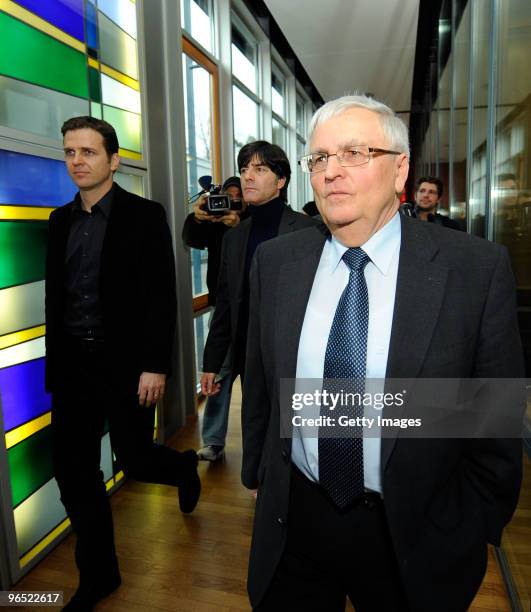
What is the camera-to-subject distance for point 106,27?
271 cm

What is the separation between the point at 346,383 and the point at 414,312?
7.6 inches

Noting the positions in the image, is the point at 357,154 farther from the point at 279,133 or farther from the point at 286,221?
the point at 279,133

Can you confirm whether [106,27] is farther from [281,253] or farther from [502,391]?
[502,391]

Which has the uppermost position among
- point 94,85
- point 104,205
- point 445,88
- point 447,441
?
point 445,88

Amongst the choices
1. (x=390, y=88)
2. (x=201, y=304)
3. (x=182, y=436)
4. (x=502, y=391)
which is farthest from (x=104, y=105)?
(x=390, y=88)

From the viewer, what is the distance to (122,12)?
2.87 metres

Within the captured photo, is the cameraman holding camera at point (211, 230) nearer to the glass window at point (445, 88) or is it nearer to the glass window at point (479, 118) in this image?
the glass window at point (479, 118)

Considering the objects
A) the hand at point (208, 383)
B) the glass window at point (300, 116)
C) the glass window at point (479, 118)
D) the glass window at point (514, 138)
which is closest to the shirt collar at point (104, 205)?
the hand at point (208, 383)

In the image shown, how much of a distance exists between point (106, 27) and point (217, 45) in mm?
2424

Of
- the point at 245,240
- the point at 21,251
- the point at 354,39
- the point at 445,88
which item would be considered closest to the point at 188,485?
the point at 245,240

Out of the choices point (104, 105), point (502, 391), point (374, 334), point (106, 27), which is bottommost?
point (502, 391)

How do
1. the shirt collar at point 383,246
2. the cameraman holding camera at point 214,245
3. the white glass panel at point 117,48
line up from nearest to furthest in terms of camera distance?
the shirt collar at point 383,246, the white glass panel at point 117,48, the cameraman holding camera at point 214,245

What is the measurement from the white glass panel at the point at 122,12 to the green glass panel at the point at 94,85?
38cm

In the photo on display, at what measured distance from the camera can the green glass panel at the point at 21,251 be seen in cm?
202
